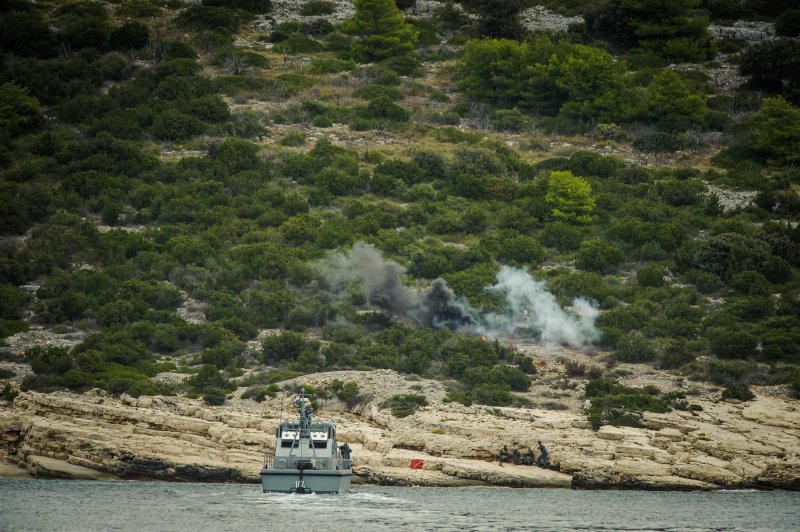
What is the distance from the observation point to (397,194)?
10625cm

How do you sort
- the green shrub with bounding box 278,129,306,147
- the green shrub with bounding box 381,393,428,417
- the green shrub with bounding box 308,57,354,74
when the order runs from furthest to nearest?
the green shrub with bounding box 308,57,354,74 < the green shrub with bounding box 278,129,306,147 < the green shrub with bounding box 381,393,428,417

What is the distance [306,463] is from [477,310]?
2944 centimetres

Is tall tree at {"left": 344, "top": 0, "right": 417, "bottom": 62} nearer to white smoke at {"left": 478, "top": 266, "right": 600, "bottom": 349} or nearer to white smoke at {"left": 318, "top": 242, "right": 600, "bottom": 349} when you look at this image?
white smoke at {"left": 318, "top": 242, "right": 600, "bottom": 349}

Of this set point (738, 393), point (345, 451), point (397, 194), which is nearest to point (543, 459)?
point (345, 451)

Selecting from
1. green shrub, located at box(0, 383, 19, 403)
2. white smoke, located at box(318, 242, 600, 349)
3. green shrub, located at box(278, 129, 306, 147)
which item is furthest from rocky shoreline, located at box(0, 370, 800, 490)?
green shrub, located at box(278, 129, 306, 147)

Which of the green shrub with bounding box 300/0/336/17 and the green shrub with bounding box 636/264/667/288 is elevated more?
the green shrub with bounding box 300/0/336/17

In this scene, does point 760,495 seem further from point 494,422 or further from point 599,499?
point 494,422

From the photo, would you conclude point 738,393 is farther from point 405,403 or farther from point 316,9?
point 316,9

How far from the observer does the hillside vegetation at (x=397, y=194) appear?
258 ft

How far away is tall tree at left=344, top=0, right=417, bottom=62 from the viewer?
432ft

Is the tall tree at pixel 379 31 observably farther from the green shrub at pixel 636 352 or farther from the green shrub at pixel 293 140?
the green shrub at pixel 636 352

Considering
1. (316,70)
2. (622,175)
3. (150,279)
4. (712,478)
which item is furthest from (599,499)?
(316,70)

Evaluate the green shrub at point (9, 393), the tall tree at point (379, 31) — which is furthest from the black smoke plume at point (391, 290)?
the tall tree at point (379, 31)

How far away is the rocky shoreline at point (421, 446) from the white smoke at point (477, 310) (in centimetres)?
1554
